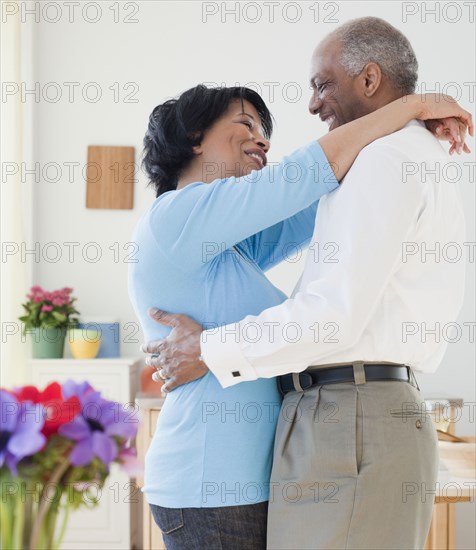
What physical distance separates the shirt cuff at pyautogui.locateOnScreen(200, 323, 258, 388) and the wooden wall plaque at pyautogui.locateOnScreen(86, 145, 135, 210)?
117 inches

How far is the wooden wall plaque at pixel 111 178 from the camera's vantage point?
14.6 ft

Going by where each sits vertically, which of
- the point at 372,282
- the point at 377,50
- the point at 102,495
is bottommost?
the point at 102,495

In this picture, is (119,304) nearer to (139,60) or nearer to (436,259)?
(139,60)

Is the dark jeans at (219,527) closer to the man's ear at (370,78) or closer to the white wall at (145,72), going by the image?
the man's ear at (370,78)

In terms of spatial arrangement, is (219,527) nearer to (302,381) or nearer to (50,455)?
(302,381)

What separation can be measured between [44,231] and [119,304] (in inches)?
22.3

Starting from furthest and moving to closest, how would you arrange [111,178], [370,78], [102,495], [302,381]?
[111,178] → [102,495] → [370,78] → [302,381]

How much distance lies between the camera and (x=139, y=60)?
14.7 ft

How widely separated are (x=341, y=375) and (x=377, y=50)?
684 millimetres

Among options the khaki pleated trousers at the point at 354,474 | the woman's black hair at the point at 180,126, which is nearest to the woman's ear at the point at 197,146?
the woman's black hair at the point at 180,126

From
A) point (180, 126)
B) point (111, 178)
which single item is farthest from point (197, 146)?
point (111, 178)

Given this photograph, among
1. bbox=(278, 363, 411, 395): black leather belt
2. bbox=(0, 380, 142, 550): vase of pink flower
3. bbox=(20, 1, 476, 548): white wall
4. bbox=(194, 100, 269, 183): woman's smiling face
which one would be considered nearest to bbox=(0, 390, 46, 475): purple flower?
bbox=(0, 380, 142, 550): vase of pink flower

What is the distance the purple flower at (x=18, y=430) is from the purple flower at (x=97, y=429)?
4 cm

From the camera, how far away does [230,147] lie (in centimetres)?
187
